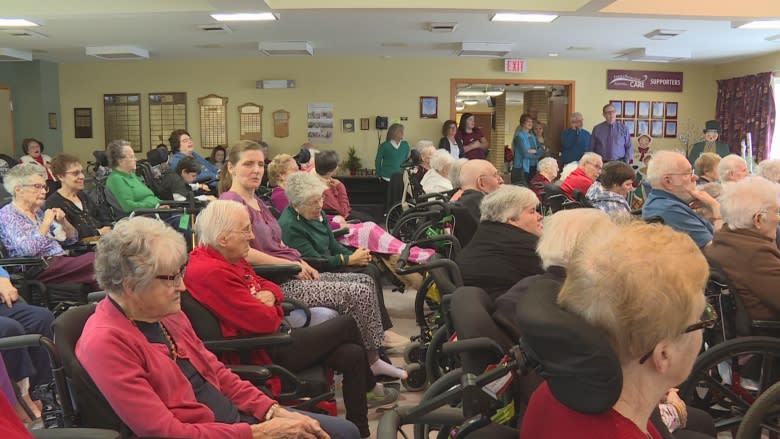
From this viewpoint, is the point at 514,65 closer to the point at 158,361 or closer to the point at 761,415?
the point at 761,415

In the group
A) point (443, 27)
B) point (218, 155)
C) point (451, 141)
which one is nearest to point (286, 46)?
point (218, 155)

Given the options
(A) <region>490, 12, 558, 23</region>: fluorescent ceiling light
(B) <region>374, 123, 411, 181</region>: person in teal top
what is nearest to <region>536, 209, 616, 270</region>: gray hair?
(A) <region>490, 12, 558, 23</region>: fluorescent ceiling light

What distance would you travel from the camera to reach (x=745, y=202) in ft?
8.28

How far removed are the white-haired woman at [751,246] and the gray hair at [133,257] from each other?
201 centimetres

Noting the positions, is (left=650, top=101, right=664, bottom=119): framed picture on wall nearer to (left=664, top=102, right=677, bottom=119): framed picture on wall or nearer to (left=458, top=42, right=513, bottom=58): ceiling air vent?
(left=664, top=102, right=677, bottom=119): framed picture on wall

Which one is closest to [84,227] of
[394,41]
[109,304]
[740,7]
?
[109,304]

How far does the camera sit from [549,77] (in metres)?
11.0

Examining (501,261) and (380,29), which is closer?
(501,261)

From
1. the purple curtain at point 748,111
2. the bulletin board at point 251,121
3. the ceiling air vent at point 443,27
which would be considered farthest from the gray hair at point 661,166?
the bulletin board at point 251,121

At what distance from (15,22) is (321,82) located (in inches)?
193

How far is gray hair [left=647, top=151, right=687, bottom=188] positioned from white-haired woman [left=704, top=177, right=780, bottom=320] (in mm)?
777

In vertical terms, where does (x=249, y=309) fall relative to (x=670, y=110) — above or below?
below

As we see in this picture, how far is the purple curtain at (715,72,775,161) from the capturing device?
32.4ft

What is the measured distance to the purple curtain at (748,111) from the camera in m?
9.88
